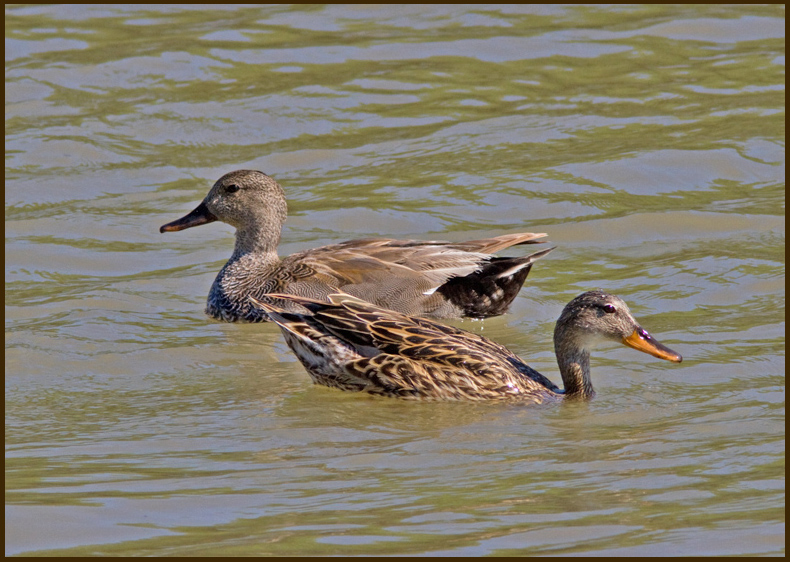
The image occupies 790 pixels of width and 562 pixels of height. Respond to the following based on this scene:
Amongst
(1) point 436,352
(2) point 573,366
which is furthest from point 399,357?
(2) point 573,366

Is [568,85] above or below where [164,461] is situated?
above

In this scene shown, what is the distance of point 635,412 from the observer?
26.1ft

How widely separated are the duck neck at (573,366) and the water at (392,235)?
0.28 meters

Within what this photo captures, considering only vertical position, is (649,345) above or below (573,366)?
above

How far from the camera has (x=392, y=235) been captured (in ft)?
40.4

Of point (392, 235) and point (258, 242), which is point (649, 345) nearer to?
point (258, 242)

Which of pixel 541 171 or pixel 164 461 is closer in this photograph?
pixel 164 461

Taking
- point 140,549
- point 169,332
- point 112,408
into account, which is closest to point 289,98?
point 169,332

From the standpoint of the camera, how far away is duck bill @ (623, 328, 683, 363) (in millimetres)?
8289

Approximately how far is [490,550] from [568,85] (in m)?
10.1

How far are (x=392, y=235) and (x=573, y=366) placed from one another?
4.13m

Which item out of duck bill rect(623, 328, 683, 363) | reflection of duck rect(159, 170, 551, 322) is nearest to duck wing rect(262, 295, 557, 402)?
duck bill rect(623, 328, 683, 363)

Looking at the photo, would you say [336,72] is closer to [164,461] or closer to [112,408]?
[112,408]

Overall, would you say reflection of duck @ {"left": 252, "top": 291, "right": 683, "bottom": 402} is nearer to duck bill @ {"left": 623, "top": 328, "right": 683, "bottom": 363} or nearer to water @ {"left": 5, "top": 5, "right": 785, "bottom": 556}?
duck bill @ {"left": 623, "top": 328, "right": 683, "bottom": 363}
